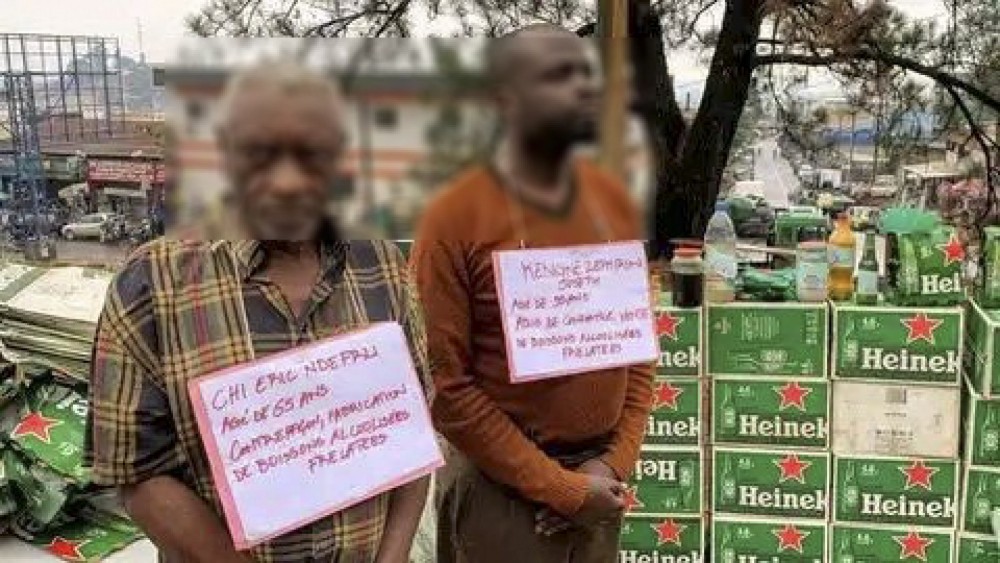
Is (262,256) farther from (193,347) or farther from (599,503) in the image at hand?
(599,503)

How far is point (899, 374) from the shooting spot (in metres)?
2.41

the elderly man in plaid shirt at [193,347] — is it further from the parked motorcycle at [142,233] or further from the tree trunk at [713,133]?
the tree trunk at [713,133]

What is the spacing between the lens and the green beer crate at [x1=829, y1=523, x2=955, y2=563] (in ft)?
8.12

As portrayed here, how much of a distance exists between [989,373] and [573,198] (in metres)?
1.89

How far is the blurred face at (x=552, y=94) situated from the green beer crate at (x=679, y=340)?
5.86 feet

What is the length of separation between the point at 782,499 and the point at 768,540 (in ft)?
0.35

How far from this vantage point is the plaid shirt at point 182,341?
991 millimetres

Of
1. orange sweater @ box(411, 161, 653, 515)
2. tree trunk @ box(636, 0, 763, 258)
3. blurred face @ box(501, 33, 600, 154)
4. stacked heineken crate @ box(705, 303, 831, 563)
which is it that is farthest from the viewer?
stacked heineken crate @ box(705, 303, 831, 563)

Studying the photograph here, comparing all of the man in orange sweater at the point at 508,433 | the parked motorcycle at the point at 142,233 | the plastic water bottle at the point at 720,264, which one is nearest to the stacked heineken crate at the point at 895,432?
the plastic water bottle at the point at 720,264

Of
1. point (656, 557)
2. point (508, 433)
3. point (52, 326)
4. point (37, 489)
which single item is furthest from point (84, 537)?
point (508, 433)

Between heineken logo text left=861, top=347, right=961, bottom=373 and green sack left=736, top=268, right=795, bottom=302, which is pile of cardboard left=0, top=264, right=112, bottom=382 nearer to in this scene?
green sack left=736, top=268, right=795, bottom=302

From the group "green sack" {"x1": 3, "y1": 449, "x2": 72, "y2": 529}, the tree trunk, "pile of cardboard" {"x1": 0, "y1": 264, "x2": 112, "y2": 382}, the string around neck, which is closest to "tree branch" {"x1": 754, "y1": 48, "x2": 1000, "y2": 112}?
the tree trunk

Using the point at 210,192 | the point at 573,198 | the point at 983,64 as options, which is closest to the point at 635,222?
the point at 573,198

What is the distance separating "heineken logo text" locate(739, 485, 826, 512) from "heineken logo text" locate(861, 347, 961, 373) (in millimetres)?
348
